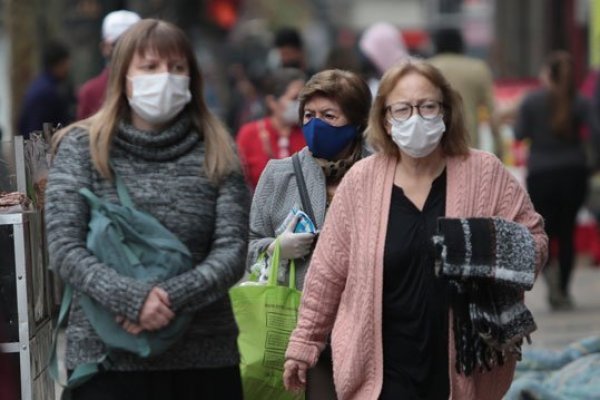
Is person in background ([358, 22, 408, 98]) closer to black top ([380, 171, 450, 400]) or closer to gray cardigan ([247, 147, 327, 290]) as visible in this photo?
gray cardigan ([247, 147, 327, 290])

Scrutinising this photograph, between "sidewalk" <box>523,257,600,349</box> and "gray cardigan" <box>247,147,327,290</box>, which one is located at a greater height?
"gray cardigan" <box>247,147,327,290</box>

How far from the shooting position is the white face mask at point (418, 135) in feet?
18.2

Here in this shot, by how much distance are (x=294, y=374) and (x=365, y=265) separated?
17.8 inches

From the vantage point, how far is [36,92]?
13008 millimetres

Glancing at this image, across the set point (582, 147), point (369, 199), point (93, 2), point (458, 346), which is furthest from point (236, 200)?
point (93, 2)

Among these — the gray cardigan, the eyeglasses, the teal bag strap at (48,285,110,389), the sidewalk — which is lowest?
the sidewalk

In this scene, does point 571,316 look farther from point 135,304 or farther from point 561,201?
point 135,304

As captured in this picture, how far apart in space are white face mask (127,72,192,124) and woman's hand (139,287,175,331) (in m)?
0.56

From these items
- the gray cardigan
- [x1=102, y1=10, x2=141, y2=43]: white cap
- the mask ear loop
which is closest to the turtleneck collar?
the gray cardigan

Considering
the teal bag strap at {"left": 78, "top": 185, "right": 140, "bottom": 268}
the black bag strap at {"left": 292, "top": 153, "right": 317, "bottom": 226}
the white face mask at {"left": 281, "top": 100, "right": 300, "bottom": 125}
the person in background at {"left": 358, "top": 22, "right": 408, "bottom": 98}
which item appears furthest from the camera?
the person in background at {"left": 358, "top": 22, "right": 408, "bottom": 98}

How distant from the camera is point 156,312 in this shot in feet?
16.6

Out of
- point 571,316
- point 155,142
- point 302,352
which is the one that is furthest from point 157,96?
point 571,316

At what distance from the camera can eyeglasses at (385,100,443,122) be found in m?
5.61

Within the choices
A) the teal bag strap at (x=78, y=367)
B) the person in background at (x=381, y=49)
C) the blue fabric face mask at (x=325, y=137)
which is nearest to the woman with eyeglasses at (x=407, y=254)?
the blue fabric face mask at (x=325, y=137)
